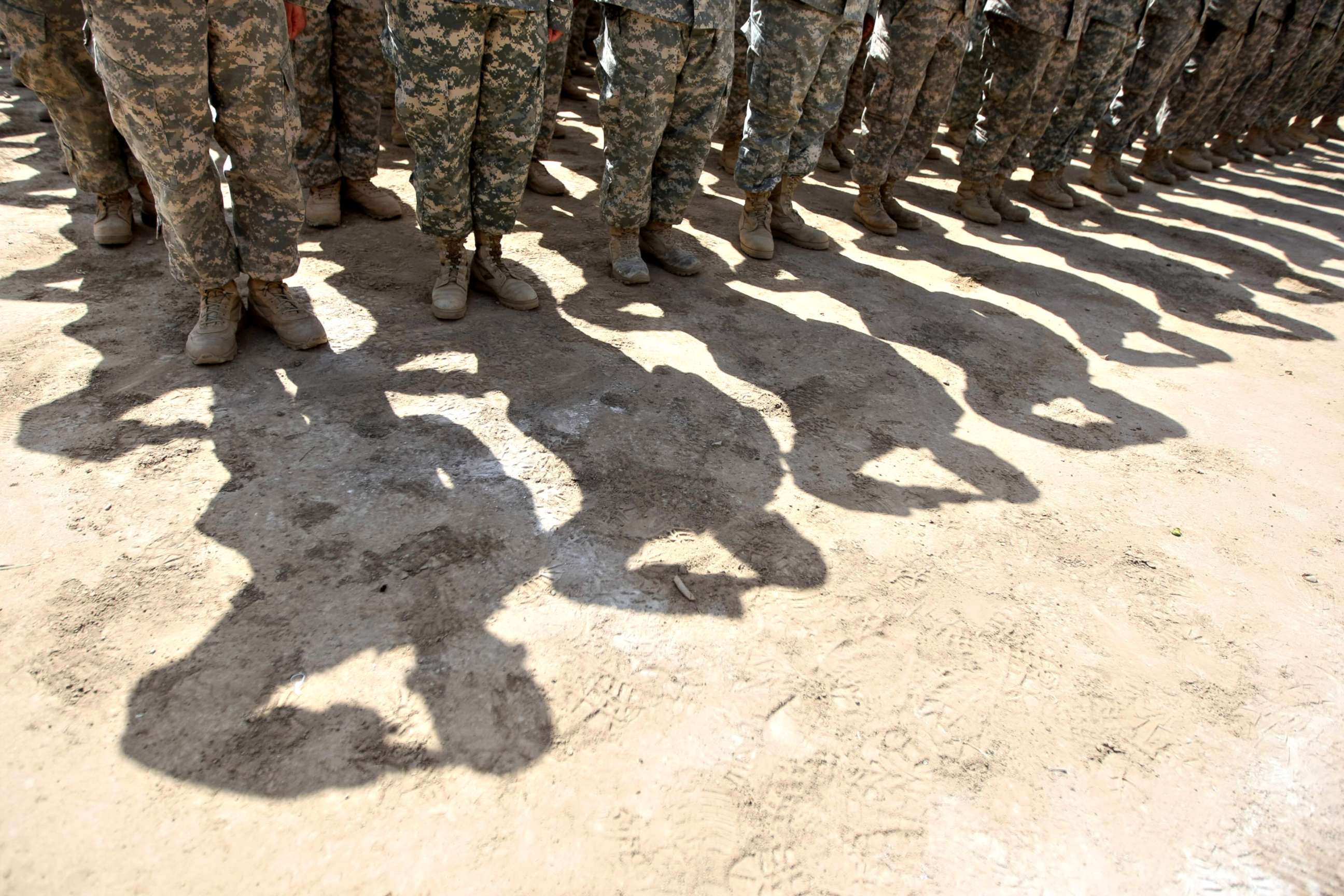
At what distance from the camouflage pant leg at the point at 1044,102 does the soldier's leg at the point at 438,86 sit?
147 inches

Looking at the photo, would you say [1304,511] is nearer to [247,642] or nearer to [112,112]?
[247,642]

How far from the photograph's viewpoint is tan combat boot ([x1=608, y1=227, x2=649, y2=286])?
3461 mm

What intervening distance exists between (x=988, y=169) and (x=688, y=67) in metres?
2.84

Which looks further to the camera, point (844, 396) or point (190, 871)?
point (844, 396)

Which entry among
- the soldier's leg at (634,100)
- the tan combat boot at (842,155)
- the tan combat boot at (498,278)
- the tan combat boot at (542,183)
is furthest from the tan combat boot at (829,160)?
the tan combat boot at (498,278)

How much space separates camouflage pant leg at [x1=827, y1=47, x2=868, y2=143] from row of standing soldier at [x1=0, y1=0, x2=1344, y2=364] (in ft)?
0.07

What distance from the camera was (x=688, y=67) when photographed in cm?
312

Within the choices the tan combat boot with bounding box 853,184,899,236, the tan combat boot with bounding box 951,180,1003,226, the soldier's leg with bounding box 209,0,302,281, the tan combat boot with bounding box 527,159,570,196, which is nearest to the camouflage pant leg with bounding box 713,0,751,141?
the tan combat boot with bounding box 853,184,899,236

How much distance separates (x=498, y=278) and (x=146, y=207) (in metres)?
1.73

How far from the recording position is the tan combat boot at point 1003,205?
5242 mm

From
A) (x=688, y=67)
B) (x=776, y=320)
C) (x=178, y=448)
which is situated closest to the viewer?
(x=178, y=448)

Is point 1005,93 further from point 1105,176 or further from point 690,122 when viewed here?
point 690,122

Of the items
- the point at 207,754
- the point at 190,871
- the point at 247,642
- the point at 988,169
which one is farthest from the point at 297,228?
the point at 988,169

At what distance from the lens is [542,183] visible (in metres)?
4.34
